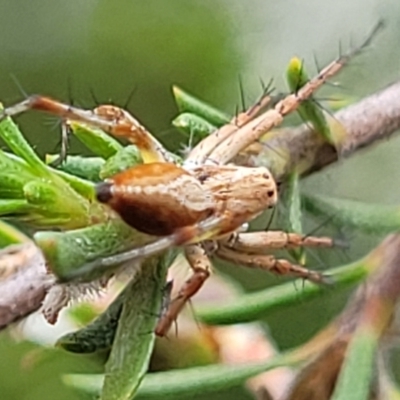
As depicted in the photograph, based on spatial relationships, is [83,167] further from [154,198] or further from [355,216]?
[355,216]

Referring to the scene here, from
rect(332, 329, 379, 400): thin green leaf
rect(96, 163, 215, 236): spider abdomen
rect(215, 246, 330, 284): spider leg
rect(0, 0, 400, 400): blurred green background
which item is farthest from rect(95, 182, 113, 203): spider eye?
rect(0, 0, 400, 400): blurred green background

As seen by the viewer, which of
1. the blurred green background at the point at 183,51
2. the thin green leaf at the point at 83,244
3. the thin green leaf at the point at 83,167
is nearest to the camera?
the thin green leaf at the point at 83,244

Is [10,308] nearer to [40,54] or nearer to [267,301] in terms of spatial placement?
[267,301]

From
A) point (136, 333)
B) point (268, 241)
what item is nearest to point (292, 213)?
point (268, 241)

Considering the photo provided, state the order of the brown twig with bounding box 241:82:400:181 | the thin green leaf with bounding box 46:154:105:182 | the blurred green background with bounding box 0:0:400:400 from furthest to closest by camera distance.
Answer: the blurred green background with bounding box 0:0:400:400
the brown twig with bounding box 241:82:400:181
the thin green leaf with bounding box 46:154:105:182

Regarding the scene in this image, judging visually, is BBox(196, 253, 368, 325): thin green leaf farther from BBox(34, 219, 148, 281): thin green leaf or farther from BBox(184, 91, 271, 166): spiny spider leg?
BBox(34, 219, 148, 281): thin green leaf

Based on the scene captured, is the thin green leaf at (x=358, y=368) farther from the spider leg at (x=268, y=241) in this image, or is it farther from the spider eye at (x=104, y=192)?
the spider eye at (x=104, y=192)

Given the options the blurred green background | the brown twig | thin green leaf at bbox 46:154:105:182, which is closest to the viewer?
thin green leaf at bbox 46:154:105:182

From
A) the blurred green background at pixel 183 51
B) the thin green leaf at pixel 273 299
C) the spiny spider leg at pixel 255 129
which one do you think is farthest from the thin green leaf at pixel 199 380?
the blurred green background at pixel 183 51
